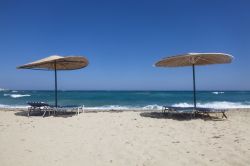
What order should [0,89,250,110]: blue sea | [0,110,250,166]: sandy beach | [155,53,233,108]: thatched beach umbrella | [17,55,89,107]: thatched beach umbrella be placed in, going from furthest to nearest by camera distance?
[0,89,250,110]: blue sea < [17,55,89,107]: thatched beach umbrella < [155,53,233,108]: thatched beach umbrella < [0,110,250,166]: sandy beach

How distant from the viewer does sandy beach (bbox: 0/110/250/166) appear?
456 centimetres

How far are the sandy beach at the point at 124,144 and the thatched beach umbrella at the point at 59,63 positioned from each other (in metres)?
3.19

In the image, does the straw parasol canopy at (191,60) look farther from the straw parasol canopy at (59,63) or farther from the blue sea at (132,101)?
the blue sea at (132,101)

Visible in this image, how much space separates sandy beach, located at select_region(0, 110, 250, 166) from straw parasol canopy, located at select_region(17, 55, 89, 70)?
3188 mm

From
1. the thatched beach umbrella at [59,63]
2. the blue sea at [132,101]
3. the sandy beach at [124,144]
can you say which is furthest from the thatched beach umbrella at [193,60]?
the blue sea at [132,101]

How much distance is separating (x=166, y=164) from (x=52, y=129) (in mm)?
4313

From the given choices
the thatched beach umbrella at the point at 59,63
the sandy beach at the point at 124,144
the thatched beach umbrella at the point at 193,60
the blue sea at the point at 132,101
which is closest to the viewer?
the sandy beach at the point at 124,144

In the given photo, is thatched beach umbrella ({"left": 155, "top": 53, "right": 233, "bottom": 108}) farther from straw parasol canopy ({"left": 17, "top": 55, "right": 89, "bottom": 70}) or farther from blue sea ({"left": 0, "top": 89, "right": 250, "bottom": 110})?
blue sea ({"left": 0, "top": 89, "right": 250, "bottom": 110})

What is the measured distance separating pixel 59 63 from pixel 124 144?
7535 millimetres

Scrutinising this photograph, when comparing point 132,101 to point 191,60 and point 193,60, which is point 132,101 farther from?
point 193,60

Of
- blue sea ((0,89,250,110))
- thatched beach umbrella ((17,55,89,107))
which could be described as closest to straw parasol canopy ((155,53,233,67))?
thatched beach umbrella ((17,55,89,107))

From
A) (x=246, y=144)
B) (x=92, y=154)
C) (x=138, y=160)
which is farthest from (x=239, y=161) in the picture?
(x=92, y=154)

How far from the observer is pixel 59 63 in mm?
12109

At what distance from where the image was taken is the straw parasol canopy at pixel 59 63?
1055cm
